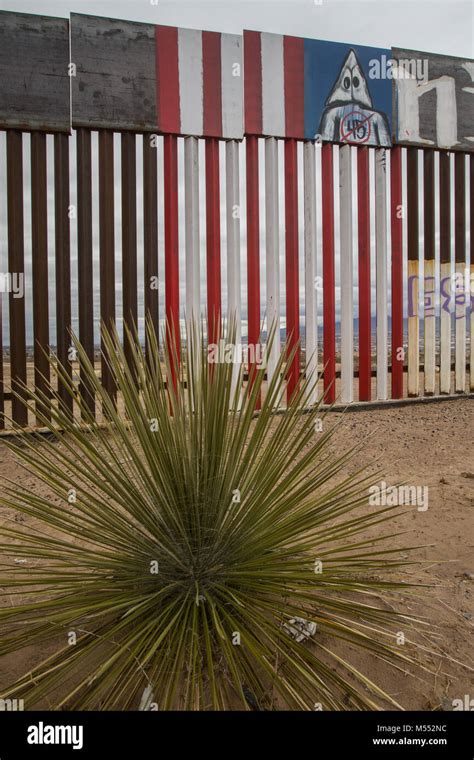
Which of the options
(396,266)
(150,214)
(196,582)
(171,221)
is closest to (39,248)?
(150,214)

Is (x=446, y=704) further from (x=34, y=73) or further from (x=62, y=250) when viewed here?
(x=34, y=73)

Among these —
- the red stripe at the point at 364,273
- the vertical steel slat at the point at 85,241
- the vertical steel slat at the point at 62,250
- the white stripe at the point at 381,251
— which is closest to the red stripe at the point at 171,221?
the vertical steel slat at the point at 85,241

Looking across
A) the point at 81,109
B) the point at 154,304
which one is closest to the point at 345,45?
the point at 81,109

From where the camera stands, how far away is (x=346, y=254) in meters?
6.07

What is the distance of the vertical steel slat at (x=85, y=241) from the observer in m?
5.22

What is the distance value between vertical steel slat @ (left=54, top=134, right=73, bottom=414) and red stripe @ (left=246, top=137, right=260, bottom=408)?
1.77 metres

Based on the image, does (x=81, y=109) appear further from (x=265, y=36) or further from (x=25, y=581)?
(x=25, y=581)

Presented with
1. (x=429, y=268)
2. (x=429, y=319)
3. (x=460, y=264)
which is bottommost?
(x=429, y=319)

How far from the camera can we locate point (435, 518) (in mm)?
3346

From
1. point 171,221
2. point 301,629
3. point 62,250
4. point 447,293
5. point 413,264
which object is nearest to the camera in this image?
point 301,629

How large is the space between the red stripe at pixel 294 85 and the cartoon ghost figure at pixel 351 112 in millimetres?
278

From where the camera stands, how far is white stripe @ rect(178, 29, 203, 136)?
5.33m

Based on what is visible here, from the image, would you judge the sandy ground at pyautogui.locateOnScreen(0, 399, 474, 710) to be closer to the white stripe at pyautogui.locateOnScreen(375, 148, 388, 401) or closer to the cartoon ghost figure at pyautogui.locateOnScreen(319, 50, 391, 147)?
the white stripe at pyautogui.locateOnScreen(375, 148, 388, 401)

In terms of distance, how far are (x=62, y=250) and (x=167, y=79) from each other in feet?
6.39
